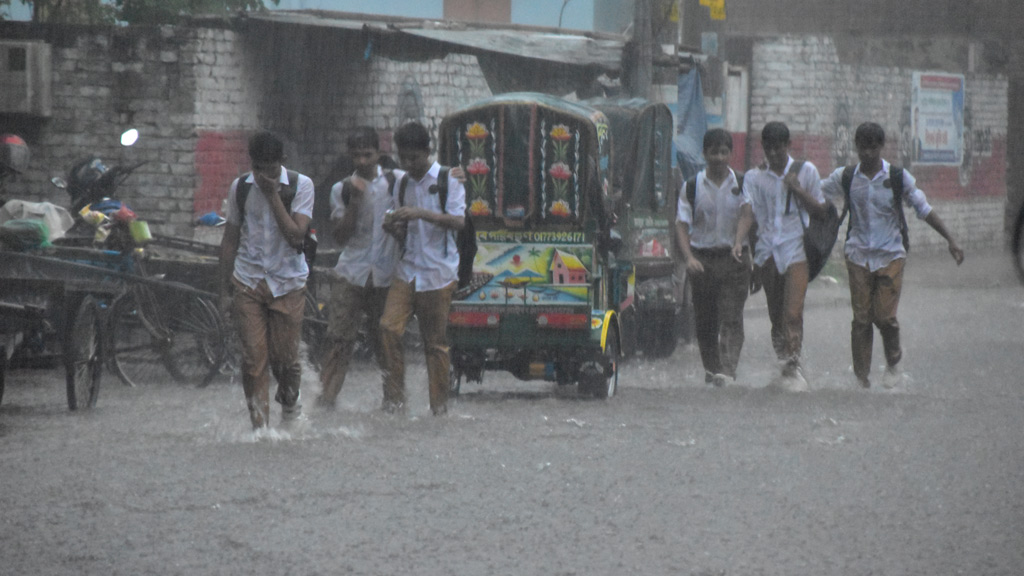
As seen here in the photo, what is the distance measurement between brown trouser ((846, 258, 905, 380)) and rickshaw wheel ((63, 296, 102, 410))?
5048mm

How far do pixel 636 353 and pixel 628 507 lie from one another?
296 inches

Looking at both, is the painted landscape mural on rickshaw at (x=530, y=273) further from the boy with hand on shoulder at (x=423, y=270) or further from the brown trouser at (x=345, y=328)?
the boy with hand on shoulder at (x=423, y=270)

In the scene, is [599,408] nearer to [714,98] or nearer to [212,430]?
[212,430]

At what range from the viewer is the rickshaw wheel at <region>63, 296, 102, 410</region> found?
29.4 feet

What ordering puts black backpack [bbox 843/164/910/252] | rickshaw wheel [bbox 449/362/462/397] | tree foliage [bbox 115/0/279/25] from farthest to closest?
tree foliage [bbox 115/0/279/25] → rickshaw wheel [bbox 449/362/462/397] → black backpack [bbox 843/164/910/252]

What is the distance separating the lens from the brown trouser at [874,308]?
9789 mm

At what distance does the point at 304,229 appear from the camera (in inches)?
297

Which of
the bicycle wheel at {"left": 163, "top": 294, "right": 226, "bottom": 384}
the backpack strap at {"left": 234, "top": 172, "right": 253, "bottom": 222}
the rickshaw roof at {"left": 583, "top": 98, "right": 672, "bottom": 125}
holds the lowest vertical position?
the bicycle wheel at {"left": 163, "top": 294, "right": 226, "bottom": 384}

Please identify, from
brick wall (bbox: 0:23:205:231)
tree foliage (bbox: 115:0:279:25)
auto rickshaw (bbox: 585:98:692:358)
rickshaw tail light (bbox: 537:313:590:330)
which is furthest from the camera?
tree foliage (bbox: 115:0:279:25)

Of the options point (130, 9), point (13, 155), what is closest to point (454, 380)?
point (13, 155)

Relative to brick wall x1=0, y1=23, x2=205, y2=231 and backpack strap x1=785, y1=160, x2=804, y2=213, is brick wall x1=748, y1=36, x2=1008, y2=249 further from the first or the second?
backpack strap x1=785, y1=160, x2=804, y2=213

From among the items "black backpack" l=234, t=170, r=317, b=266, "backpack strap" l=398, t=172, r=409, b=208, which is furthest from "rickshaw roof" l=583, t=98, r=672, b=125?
"black backpack" l=234, t=170, r=317, b=266

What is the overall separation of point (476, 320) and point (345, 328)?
1.05 meters

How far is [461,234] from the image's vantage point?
8.67 m
